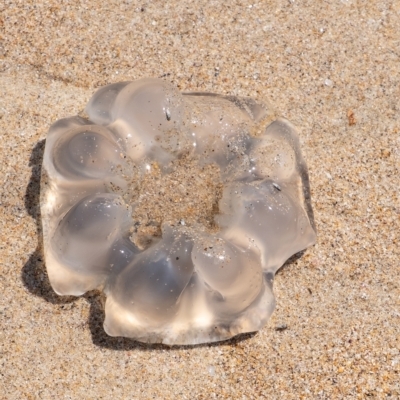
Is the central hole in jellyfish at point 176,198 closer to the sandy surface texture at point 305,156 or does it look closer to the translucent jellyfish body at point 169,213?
the translucent jellyfish body at point 169,213

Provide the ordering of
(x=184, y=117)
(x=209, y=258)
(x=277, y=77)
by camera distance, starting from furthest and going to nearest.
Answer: (x=277, y=77), (x=184, y=117), (x=209, y=258)

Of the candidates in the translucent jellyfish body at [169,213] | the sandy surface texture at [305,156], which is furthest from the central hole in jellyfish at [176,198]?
the sandy surface texture at [305,156]

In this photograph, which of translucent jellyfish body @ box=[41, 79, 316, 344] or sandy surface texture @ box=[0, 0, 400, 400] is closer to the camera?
translucent jellyfish body @ box=[41, 79, 316, 344]

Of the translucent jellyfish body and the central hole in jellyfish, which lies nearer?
the translucent jellyfish body

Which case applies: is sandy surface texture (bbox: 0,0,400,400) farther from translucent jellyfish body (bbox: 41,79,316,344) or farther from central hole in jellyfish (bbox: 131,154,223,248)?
central hole in jellyfish (bbox: 131,154,223,248)

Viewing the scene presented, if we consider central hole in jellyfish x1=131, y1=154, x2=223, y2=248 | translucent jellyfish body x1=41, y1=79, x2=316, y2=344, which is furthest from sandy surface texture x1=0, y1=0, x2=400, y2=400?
central hole in jellyfish x1=131, y1=154, x2=223, y2=248

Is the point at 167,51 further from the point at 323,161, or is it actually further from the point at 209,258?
the point at 209,258

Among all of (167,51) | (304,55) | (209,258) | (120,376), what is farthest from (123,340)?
(304,55)
